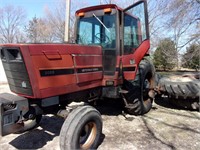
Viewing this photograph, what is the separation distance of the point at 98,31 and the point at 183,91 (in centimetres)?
249

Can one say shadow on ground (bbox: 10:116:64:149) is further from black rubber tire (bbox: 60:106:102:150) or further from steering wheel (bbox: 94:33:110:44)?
steering wheel (bbox: 94:33:110:44)

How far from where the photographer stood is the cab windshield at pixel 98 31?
450 cm

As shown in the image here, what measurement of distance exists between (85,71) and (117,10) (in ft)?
4.41

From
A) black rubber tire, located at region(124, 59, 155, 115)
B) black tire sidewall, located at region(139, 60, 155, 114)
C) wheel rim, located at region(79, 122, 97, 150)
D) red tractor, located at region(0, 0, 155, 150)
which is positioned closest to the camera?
red tractor, located at region(0, 0, 155, 150)

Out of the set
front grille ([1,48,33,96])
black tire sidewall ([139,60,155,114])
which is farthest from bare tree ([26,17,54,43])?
front grille ([1,48,33,96])

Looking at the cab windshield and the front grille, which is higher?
the cab windshield

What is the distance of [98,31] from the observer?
15.5 ft

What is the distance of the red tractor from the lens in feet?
10.5

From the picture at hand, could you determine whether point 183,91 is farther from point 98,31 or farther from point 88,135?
point 88,135

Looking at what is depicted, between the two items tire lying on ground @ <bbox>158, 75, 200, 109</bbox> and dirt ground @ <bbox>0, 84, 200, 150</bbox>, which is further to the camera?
tire lying on ground @ <bbox>158, 75, 200, 109</bbox>

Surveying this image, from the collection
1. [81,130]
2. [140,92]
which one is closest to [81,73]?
[81,130]

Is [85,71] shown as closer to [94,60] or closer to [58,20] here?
[94,60]

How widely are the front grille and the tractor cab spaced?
5.46ft

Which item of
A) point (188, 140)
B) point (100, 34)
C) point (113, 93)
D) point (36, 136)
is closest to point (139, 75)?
point (113, 93)
